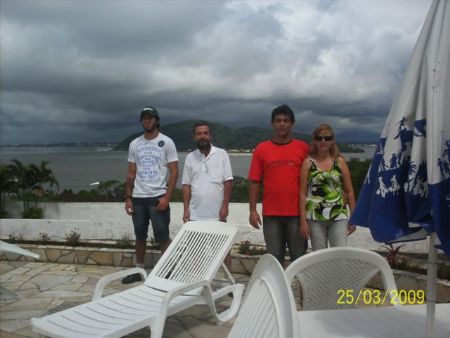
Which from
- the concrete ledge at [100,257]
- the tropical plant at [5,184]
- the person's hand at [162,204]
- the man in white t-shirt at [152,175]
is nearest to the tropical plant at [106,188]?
the tropical plant at [5,184]

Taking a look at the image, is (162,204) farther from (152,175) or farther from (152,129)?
(152,129)

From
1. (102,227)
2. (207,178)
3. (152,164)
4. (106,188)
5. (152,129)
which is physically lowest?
(102,227)

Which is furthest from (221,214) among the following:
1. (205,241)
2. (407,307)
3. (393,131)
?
(393,131)

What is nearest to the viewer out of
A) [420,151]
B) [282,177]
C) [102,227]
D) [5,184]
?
[420,151]

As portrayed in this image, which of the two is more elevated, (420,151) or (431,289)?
(420,151)

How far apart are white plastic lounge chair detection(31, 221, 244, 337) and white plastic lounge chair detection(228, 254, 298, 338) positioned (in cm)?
144

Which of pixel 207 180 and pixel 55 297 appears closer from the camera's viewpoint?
pixel 207 180

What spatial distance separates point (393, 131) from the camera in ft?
6.07

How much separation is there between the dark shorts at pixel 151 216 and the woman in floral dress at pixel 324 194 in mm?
1751

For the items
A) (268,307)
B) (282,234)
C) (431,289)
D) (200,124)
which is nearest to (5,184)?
(200,124)

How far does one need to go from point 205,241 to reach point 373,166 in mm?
2454

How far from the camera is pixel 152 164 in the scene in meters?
4.75

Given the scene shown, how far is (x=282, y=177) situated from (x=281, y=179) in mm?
19

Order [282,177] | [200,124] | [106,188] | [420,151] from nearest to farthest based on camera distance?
1. [420,151]
2. [282,177]
3. [200,124]
4. [106,188]
